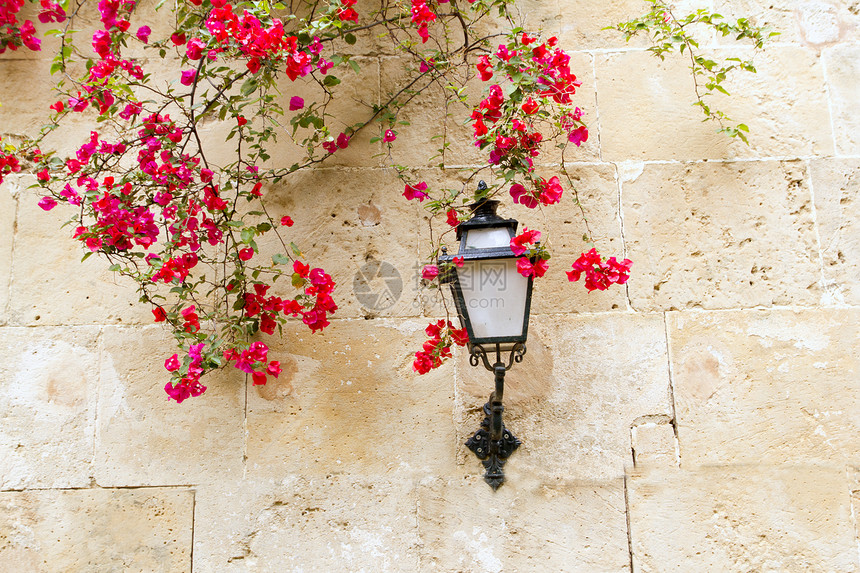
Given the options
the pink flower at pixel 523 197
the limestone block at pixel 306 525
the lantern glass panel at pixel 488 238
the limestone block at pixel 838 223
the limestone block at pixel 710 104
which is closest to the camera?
the lantern glass panel at pixel 488 238

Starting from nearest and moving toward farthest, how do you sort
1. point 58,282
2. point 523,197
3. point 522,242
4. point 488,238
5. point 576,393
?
point 522,242 < point 488,238 < point 523,197 < point 576,393 < point 58,282

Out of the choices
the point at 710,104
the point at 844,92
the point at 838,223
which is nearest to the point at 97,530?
the point at 710,104

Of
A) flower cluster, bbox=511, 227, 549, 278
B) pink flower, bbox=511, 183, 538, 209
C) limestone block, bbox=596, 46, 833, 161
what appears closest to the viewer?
flower cluster, bbox=511, 227, 549, 278

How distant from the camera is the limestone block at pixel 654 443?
7.08 feet

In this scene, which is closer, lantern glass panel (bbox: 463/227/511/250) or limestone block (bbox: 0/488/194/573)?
lantern glass panel (bbox: 463/227/511/250)

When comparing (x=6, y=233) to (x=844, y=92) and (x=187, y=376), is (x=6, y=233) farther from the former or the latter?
(x=844, y=92)

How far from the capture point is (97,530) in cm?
216

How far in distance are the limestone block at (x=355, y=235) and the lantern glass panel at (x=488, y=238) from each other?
0.47 m

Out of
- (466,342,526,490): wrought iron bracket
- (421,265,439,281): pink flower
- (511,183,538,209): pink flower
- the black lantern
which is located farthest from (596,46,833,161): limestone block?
(466,342,526,490): wrought iron bracket

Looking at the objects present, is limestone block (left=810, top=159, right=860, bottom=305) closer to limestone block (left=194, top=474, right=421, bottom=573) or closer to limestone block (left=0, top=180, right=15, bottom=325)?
limestone block (left=194, top=474, right=421, bottom=573)

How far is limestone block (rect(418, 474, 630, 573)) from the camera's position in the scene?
6.87 ft

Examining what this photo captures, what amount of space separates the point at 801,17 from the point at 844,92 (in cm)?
34

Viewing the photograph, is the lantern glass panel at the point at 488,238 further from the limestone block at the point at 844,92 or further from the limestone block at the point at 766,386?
the limestone block at the point at 844,92

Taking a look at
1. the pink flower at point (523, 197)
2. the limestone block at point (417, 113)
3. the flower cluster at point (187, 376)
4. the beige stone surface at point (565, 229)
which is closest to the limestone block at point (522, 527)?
the beige stone surface at point (565, 229)
